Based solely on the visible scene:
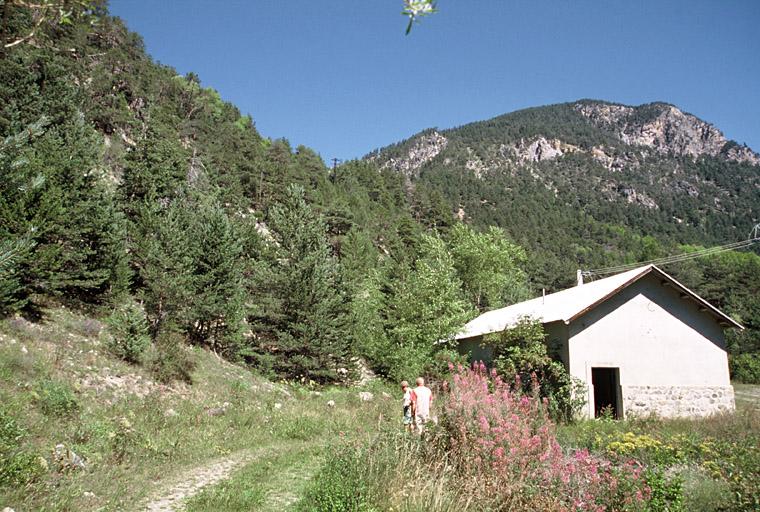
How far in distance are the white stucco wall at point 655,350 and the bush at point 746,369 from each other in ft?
92.5

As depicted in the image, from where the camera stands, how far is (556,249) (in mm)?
98500

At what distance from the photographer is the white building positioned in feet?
60.2

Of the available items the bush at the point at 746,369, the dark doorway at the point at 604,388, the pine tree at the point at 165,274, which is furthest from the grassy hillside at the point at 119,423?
the bush at the point at 746,369

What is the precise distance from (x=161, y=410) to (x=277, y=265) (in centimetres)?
1369

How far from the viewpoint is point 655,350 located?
1905 cm

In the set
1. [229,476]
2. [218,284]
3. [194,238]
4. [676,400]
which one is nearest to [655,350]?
[676,400]

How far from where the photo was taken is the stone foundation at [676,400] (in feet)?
60.3

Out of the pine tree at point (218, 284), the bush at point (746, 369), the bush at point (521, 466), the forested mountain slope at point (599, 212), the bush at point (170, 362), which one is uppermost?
the forested mountain slope at point (599, 212)

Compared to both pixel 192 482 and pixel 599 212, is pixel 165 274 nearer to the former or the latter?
pixel 192 482

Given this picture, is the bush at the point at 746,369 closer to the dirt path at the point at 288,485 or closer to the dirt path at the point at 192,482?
the dirt path at the point at 288,485

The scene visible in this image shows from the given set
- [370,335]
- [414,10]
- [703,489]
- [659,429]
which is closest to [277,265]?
[370,335]

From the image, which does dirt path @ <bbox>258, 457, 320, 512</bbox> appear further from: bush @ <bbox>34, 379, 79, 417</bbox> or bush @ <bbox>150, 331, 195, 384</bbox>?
bush @ <bbox>150, 331, 195, 384</bbox>

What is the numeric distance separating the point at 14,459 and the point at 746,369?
172ft

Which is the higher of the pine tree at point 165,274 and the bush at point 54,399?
the pine tree at point 165,274
